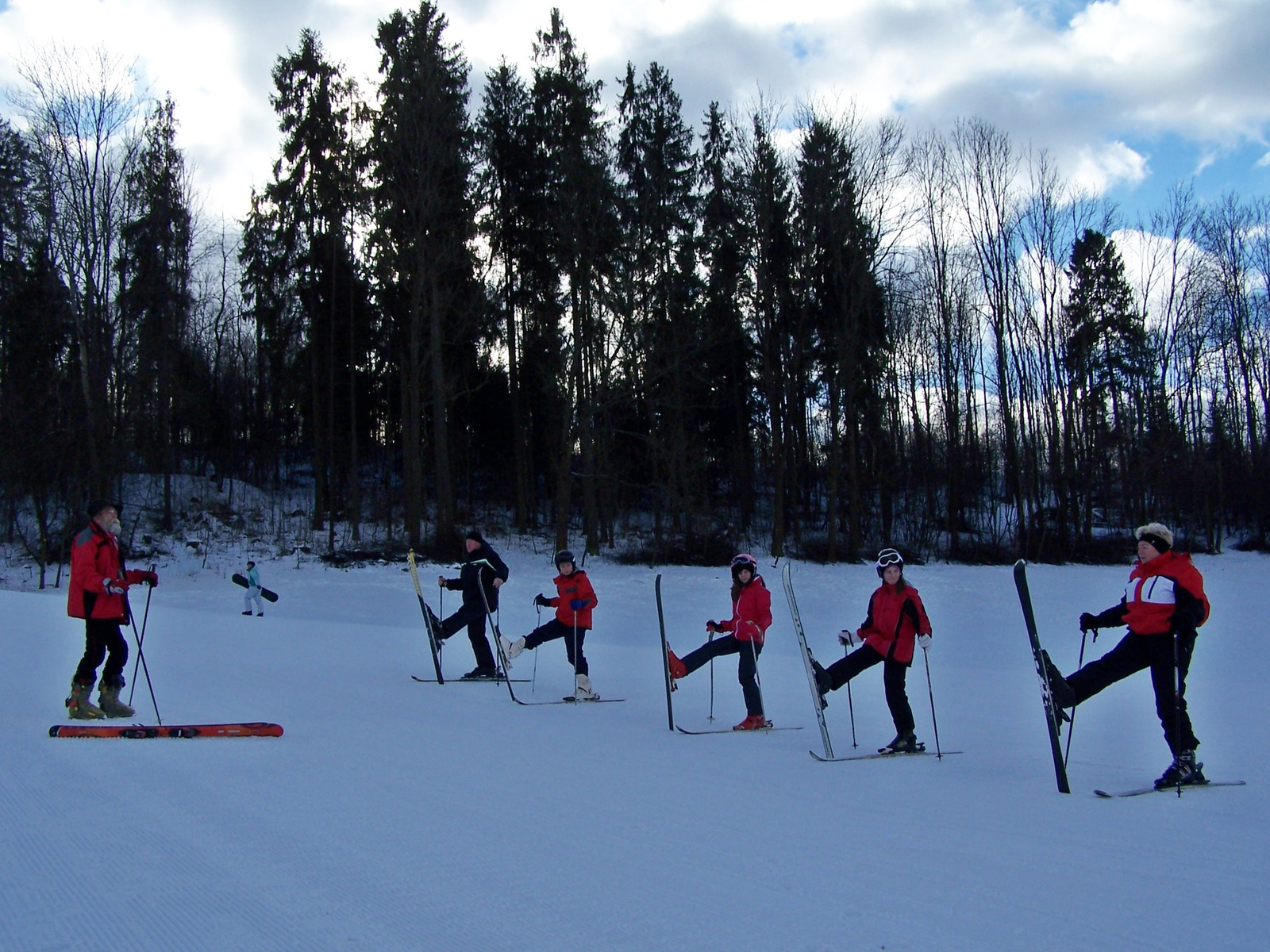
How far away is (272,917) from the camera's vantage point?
9.45 ft

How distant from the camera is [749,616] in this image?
25.2 ft

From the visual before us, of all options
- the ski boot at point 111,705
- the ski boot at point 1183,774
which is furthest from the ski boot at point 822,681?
the ski boot at point 111,705

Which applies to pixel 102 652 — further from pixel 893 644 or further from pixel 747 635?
pixel 893 644

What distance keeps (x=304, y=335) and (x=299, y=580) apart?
523 inches

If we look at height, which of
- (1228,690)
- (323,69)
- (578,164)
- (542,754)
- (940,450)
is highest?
(323,69)

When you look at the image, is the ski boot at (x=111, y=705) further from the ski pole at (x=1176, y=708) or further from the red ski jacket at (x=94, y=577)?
the ski pole at (x=1176, y=708)

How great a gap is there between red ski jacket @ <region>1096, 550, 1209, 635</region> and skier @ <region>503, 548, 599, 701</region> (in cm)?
538

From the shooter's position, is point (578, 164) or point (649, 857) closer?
point (649, 857)

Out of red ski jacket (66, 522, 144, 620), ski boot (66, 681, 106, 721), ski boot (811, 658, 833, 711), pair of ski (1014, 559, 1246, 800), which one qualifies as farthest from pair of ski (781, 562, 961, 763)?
ski boot (66, 681, 106, 721)

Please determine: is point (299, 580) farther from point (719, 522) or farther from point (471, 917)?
point (471, 917)

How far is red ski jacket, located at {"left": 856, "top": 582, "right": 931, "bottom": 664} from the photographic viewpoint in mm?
6426

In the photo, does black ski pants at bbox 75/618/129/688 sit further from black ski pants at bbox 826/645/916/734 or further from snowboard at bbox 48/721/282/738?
black ski pants at bbox 826/645/916/734

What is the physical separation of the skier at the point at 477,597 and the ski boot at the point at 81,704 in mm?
3698

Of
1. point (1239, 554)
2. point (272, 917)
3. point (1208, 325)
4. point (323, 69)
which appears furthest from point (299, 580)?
point (1208, 325)
